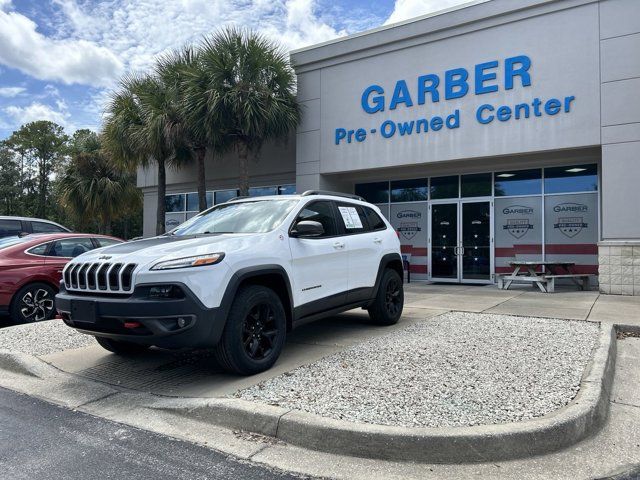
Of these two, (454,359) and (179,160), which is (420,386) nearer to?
(454,359)

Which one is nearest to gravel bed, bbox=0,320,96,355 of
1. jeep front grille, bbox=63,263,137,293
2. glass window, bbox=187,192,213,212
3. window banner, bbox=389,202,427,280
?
jeep front grille, bbox=63,263,137,293

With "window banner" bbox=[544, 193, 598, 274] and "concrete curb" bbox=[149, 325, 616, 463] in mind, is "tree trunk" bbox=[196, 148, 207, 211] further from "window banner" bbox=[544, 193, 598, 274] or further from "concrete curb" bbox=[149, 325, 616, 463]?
"concrete curb" bbox=[149, 325, 616, 463]

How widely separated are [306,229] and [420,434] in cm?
240

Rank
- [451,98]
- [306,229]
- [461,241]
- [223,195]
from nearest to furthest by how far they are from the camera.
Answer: [306,229] < [451,98] < [461,241] < [223,195]

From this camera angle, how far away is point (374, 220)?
22.4 ft

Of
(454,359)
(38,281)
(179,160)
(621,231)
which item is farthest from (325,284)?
(179,160)

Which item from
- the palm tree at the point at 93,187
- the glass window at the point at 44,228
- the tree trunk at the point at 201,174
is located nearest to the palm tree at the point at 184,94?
the tree trunk at the point at 201,174

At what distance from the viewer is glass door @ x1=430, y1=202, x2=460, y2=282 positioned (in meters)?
14.2

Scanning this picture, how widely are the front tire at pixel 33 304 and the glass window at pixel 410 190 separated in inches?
402

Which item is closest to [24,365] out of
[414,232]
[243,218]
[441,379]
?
[243,218]

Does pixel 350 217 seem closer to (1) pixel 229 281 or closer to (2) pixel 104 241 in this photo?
(1) pixel 229 281

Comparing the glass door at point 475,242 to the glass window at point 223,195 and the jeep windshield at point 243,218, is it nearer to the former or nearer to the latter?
the glass window at point 223,195

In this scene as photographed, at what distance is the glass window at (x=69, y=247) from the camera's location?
809cm

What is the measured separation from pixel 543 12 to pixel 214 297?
36.1ft
